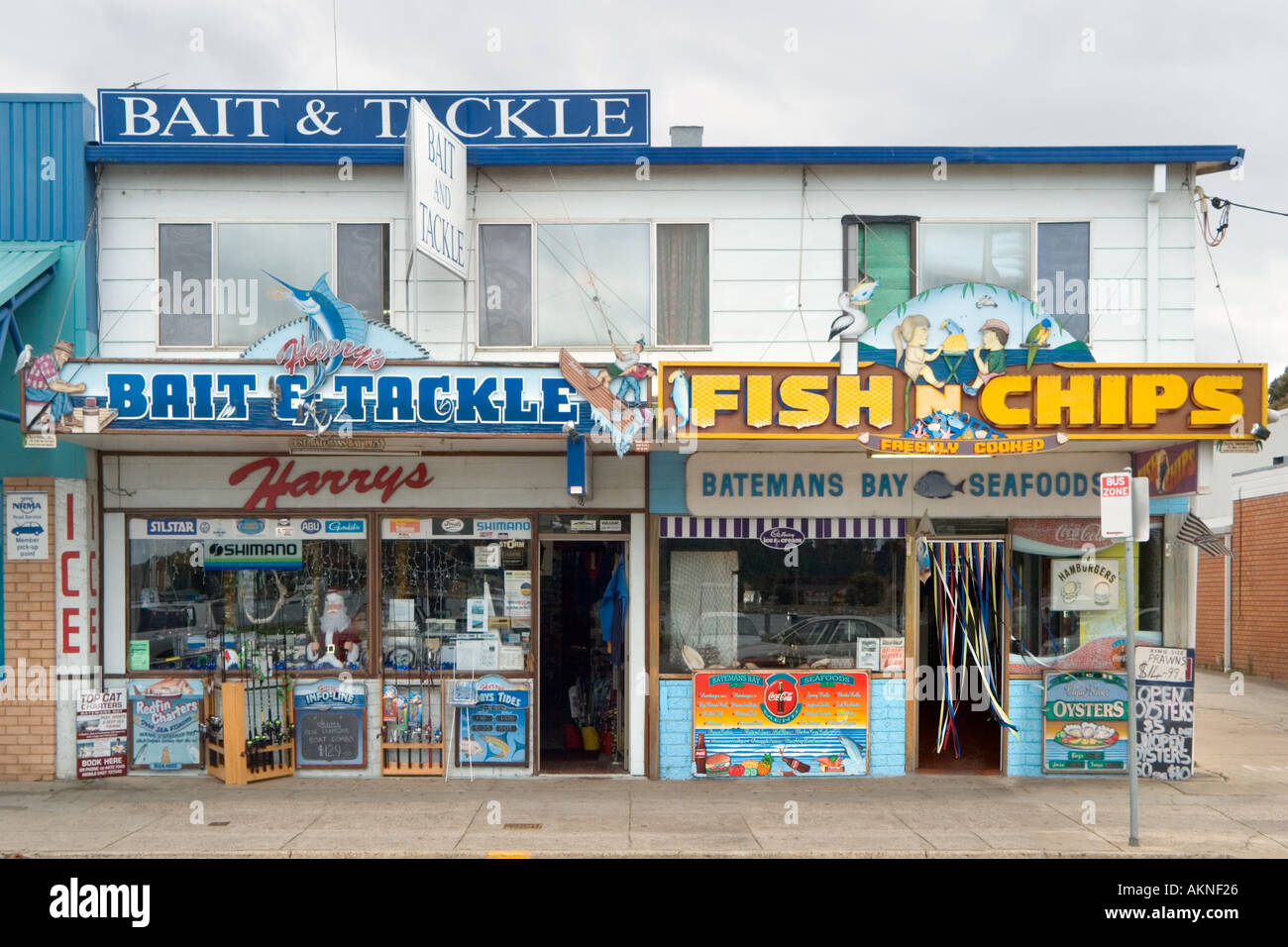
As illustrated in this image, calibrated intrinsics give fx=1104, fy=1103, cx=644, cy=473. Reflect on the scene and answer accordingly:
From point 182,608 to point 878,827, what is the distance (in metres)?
7.63

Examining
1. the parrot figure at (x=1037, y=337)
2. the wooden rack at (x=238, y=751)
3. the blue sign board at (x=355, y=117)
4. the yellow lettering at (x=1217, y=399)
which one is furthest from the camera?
the blue sign board at (x=355, y=117)

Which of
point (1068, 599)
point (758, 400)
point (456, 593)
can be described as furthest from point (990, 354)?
point (456, 593)

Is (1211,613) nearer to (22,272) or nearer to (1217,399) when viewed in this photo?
(1217,399)

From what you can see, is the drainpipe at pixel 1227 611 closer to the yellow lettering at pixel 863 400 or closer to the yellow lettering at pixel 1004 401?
the yellow lettering at pixel 1004 401

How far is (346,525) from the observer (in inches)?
472

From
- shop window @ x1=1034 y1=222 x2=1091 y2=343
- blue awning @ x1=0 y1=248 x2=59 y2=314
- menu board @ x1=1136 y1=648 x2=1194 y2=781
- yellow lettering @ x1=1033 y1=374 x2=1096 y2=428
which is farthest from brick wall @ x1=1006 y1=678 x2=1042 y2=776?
blue awning @ x1=0 y1=248 x2=59 y2=314

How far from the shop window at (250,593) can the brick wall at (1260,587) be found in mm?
18352

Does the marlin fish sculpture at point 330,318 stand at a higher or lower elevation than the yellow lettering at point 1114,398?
higher

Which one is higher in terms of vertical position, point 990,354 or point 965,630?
point 990,354

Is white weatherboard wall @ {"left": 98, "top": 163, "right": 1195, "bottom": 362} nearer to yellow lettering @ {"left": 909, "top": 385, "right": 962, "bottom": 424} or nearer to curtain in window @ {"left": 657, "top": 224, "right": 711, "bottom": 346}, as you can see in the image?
curtain in window @ {"left": 657, "top": 224, "right": 711, "bottom": 346}

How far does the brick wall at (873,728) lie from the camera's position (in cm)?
1181

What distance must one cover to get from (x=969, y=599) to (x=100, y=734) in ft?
31.0

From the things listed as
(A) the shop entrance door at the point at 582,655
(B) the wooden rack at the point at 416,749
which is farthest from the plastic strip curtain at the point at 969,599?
(B) the wooden rack at the point at 416,749

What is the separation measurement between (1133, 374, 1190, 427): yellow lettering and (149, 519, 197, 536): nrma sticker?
9.71m
